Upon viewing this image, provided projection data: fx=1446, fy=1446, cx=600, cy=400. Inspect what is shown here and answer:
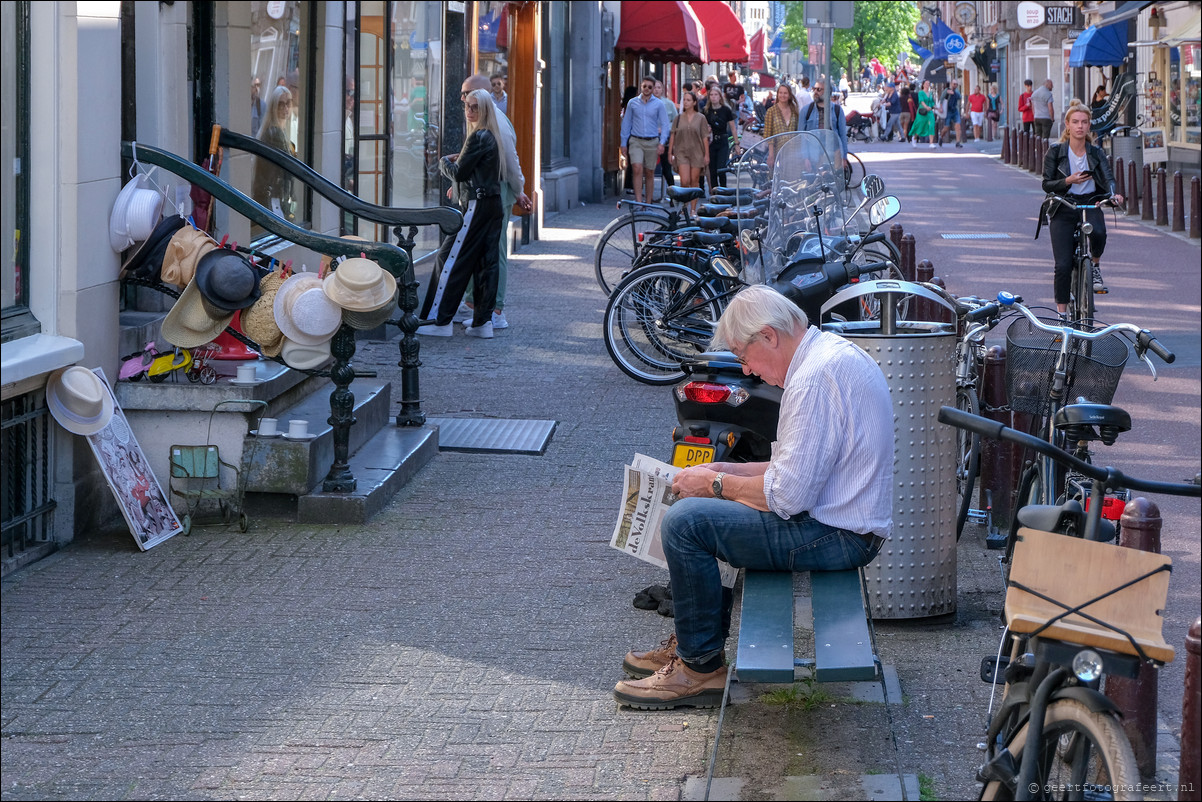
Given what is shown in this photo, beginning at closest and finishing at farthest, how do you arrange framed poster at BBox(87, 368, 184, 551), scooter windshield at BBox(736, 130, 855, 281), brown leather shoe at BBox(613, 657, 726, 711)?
brown leather shoe at BBox(613, 657, 726, 711) → framed poster at BBox(87, 368, 184, 551) → scooter windshield at BBox(736, 130, 855, 281)

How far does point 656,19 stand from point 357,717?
24.6 meters

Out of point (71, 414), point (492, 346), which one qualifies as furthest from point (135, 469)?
point (492, 346)

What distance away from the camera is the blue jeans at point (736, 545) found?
447cm

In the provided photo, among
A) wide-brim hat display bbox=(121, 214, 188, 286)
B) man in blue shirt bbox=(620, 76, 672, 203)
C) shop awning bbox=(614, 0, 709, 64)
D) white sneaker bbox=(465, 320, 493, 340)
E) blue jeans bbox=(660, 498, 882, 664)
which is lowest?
blue jeans bbox=(660, 498, 882, 664)

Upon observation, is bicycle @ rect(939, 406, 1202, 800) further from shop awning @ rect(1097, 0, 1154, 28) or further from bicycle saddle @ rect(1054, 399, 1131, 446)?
shop awning @ rect(1097, 0, 1154, 28)

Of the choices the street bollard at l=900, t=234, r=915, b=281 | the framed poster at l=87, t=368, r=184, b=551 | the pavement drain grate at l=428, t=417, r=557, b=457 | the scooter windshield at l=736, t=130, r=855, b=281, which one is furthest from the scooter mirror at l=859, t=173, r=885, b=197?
the framed poster at l=87, t=368, r=184, b=551

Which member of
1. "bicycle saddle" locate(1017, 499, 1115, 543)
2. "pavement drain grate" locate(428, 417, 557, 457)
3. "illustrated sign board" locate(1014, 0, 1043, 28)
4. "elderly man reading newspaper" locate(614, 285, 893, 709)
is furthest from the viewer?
"illustrated sign board" locate(1014, 0, 1043, 28)

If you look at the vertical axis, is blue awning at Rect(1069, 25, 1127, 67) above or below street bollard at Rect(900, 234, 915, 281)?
above

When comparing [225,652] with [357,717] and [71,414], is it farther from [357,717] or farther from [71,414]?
[71,414]

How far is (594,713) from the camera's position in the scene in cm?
470

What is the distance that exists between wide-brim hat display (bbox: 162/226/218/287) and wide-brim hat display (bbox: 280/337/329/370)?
1.80 feet

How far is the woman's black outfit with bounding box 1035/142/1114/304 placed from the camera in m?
11.8

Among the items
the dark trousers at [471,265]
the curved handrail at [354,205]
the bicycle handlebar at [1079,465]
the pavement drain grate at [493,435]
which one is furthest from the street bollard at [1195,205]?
the bicycle handlebar at [1079,465]

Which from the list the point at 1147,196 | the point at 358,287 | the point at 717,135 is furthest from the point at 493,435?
the point at 1147,196
